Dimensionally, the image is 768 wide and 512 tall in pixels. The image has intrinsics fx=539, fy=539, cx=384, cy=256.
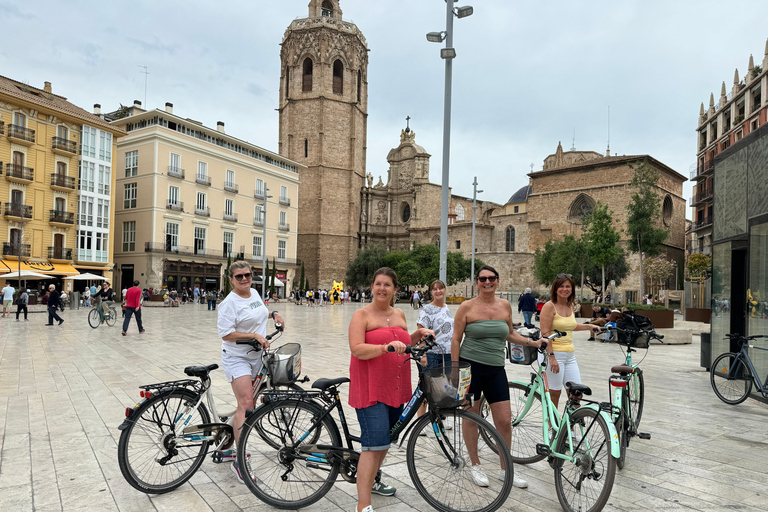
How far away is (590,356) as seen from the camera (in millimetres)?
12398

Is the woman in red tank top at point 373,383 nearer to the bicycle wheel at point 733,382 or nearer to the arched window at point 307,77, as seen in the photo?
the bicycle wheel at point 733,382

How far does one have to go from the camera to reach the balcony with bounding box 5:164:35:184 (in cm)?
3272

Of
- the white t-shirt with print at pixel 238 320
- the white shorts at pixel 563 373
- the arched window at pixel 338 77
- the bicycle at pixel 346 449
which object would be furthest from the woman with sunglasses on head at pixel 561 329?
the arched window at pixel 338 77

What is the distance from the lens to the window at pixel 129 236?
42719 millimetres

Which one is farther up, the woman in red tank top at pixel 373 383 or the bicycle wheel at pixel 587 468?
the woman in red tank top at pixel 373 383

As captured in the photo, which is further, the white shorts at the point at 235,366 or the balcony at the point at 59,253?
Result: the balcony at the point at 59,253

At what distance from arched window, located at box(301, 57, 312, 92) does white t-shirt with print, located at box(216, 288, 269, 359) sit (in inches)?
2560

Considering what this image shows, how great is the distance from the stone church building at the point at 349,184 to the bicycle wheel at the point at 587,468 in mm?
57351

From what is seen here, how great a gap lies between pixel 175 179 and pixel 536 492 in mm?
43725

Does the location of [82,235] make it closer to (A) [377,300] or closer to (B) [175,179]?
(B) [175,179]

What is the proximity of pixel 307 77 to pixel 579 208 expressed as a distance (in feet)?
118

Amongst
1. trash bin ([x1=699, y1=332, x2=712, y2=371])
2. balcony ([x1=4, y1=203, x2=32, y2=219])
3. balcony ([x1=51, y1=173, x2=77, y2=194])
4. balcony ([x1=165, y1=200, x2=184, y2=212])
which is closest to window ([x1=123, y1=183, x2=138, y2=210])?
balcony ([x1=165, y1=200, x2=184, y2=212])

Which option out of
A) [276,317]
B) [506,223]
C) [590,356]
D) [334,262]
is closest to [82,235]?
[334,262]

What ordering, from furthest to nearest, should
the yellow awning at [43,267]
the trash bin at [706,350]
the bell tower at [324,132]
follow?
the bell tower at [324,132]
the yellow awning at [43,267]
the trash bin at [706,350]
